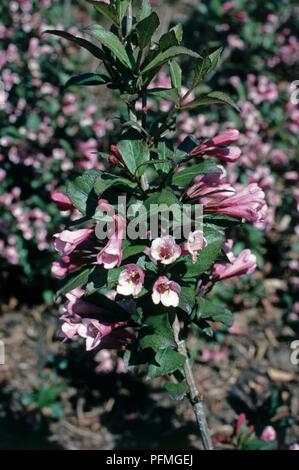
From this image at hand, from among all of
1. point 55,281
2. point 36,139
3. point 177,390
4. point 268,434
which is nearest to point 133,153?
point 177,390

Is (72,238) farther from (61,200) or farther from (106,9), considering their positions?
(106,9)

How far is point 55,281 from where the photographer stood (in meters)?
4.07

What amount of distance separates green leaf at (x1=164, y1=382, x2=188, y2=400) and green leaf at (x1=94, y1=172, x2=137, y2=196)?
718 millimetres

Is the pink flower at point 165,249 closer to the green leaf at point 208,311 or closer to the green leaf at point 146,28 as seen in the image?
the green leaf at point 208,311

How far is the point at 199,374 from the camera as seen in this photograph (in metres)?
3.84

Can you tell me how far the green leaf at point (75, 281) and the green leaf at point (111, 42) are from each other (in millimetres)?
647

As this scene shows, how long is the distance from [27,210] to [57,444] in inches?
61.4

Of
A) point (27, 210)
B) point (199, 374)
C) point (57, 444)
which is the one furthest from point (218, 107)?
point (57, 444)

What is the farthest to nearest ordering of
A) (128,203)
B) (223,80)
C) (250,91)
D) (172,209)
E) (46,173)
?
(223,80)
(250,91)
(46,173)
(128,203)
(172,209)

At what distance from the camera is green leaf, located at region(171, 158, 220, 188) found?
1717 mm

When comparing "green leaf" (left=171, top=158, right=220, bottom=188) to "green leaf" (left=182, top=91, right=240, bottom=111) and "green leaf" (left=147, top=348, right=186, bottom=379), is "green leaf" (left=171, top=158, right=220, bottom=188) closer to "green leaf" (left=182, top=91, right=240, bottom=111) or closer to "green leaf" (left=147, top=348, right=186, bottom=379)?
"green leaf" (left=182, top=91, right=240, bottom=111)

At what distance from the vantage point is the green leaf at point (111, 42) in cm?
158

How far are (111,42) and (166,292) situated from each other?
74cm

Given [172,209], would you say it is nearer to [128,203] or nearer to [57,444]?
[128,203]
